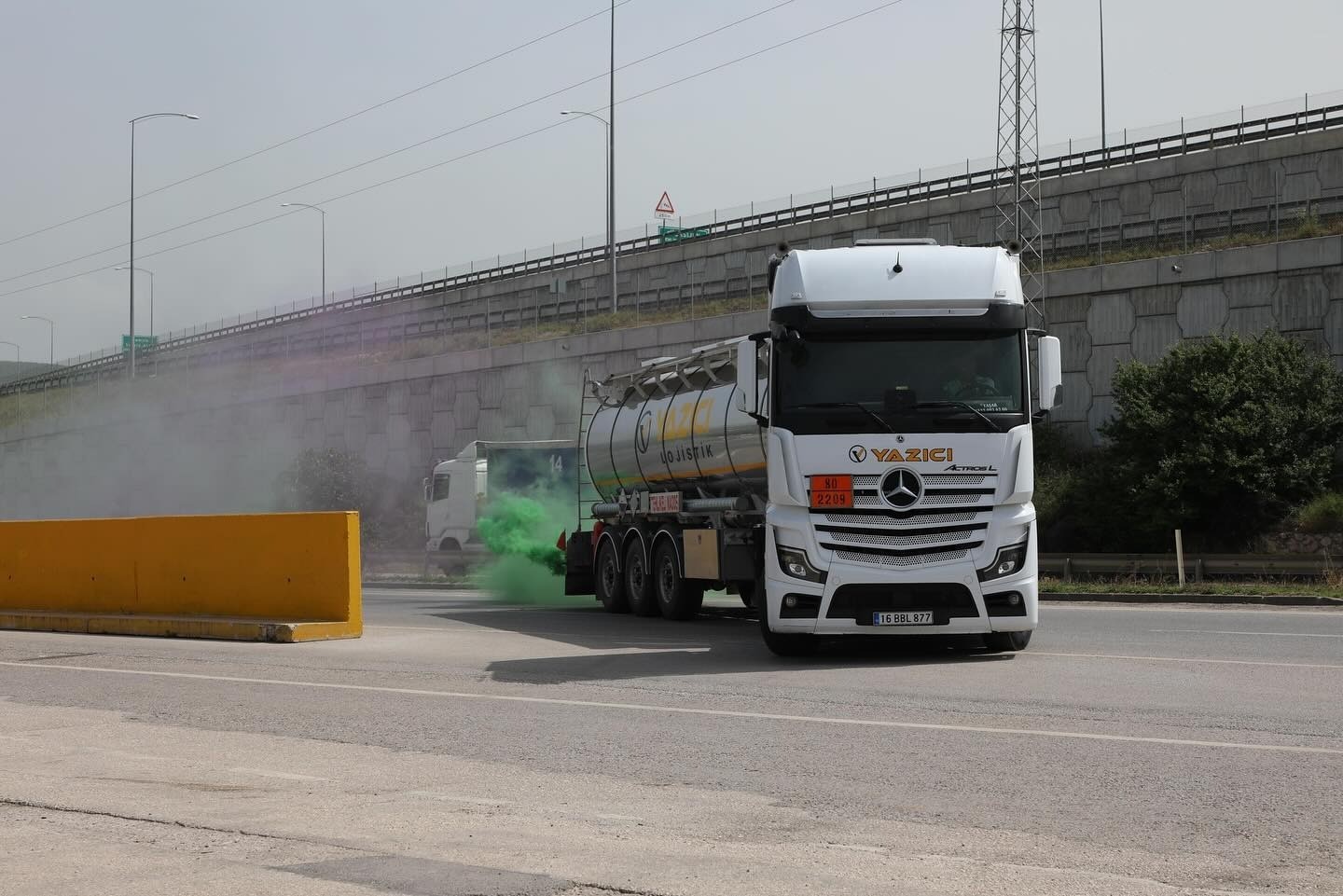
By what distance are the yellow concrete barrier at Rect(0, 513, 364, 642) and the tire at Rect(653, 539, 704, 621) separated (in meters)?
4.21

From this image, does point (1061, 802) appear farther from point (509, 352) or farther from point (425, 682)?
point (509, 352)

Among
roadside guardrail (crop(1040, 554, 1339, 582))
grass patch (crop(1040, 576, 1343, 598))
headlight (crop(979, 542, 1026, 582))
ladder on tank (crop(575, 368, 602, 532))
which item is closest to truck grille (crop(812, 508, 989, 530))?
headlight (crop(979, 542, 1026, 582))

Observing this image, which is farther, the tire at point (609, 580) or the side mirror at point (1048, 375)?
the tire at point (609, 580)

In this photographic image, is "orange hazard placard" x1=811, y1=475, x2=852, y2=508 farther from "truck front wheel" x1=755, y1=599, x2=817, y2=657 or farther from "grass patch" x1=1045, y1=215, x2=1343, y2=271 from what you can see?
"grass patch" x1=1045, y1=215, x2=1343, y2=271

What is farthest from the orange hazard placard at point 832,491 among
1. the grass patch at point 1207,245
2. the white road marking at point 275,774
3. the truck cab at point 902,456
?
the grass patch at point 1207,245

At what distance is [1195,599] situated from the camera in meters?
24.4

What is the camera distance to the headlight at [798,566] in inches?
554

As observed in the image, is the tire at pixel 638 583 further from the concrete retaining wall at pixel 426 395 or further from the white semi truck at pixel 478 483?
the concrete retaining wall at pixel 426 395

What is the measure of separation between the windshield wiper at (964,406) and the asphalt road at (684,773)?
7.09 ft

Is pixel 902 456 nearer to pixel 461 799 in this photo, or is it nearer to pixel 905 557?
pixel 905 557

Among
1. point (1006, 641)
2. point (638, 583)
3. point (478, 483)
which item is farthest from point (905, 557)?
point (478, 483)

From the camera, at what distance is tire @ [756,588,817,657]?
Result: 1475cm

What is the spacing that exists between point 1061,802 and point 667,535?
13.0 meters

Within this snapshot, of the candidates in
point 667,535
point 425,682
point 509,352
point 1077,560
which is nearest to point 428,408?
point 509,352
